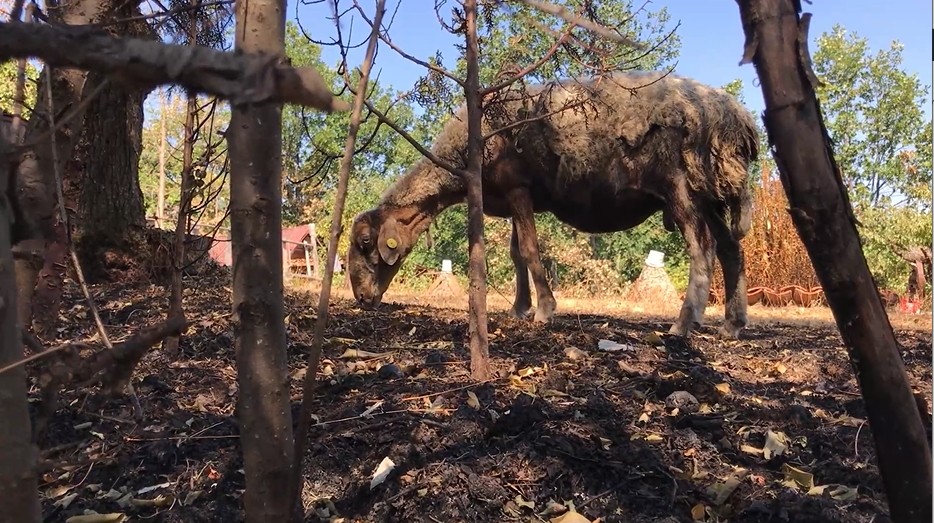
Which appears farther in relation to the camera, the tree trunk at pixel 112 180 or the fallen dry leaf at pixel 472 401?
the tree trunk at pixel 112 180

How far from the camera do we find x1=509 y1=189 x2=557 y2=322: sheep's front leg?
6.88 meters

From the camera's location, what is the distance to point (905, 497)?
164 centimetres

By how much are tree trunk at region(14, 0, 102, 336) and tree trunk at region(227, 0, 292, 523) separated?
1.26ft

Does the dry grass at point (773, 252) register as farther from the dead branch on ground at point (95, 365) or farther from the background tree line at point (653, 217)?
the dead branch on ground at point (95, 365)

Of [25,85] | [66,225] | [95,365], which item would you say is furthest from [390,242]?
[95,365]

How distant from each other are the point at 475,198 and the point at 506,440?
1366 millimetres

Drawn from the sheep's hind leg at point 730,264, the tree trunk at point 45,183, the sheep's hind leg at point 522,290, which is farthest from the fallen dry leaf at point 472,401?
the sheep's hind leg at point 522,290

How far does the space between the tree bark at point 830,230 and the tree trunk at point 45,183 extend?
1.44 m

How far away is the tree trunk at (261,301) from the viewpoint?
1312 mm

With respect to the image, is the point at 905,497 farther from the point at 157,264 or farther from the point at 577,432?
the point at 157,264

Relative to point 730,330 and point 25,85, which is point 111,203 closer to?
point 25,85

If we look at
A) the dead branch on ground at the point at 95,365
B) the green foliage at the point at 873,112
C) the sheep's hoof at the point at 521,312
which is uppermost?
the green foliage at the point at 873,112

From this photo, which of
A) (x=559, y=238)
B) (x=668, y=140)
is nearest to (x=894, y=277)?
(x=559, y=238)

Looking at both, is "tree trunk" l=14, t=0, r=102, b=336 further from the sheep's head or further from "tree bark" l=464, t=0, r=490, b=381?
the sheep's head
